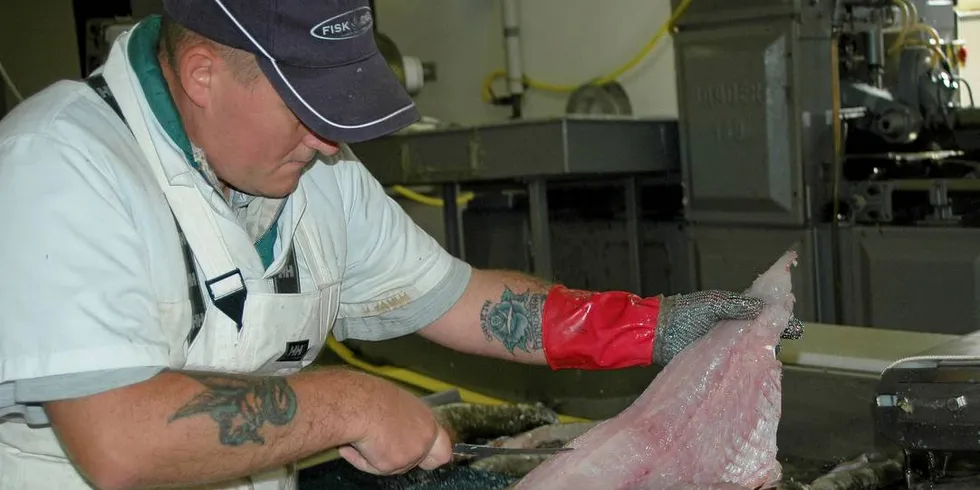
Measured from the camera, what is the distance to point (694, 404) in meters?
1.54

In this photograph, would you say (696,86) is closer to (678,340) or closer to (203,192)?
(678,340)

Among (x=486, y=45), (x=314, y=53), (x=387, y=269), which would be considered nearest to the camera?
(x=314, y=53)

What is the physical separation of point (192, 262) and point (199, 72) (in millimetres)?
244

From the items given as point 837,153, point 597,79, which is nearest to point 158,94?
point 837,153

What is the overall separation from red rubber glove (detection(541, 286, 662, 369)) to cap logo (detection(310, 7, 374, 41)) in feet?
1.95

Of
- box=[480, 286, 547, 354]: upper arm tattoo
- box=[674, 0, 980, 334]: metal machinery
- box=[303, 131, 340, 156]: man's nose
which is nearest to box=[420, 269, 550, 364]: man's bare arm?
box=[480, 286, 547, 354]: upper arm tattoo

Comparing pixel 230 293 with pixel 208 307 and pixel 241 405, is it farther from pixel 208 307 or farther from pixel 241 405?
pixel 241 405

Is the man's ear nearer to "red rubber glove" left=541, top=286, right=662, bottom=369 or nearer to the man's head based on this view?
the man's head

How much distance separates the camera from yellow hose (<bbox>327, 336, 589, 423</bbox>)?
10.0 feet

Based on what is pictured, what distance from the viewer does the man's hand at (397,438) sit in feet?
4.16

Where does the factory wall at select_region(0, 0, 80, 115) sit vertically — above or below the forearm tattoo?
above

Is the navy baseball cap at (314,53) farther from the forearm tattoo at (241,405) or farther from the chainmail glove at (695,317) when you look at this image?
the chainmail glove at (695,317)

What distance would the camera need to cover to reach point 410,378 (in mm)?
3410

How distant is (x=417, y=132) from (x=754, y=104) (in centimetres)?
121
